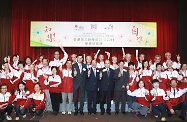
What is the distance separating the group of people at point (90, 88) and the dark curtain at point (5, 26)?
5.36ft

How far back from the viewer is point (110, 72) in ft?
15.8

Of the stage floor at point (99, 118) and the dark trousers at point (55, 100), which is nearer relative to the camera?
the stage floor at point (99, 118)

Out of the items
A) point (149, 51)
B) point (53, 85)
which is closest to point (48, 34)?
point (53, 85)

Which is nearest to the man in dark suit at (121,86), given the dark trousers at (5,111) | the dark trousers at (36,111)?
the dark trousers at (36,111)

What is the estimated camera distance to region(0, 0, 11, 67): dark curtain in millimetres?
6574

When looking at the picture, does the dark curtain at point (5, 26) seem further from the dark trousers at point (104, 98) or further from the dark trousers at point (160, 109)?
the dark trousers at point (160, 109)

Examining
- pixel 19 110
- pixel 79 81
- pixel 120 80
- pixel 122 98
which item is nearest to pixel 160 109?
pixel 122 98

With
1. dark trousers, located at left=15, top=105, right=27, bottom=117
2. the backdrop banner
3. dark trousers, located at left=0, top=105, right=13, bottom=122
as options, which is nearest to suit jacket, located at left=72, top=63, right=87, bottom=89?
dark trousers, located at left=15, top=105, right=27, bottom=117

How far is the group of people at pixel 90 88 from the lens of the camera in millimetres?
4547

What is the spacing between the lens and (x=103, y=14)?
6.73m

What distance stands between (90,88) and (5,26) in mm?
3427

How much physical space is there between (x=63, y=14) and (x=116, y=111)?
3.32 metres

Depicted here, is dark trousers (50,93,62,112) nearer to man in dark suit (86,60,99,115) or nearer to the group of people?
the group of people

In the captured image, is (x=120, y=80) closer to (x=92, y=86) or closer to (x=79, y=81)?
(x=92, y=86)
